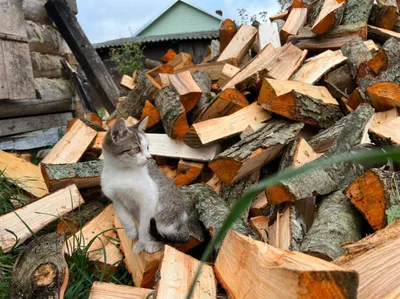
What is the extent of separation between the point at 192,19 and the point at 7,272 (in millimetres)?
24370

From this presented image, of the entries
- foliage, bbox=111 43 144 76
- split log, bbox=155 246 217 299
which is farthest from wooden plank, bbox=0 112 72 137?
foliage, bbox=111 43 144 76

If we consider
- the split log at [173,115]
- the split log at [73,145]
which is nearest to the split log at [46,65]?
the split log at [73,145]

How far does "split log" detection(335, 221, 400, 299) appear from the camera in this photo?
1.21 m

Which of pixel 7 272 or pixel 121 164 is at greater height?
pixel 121 164

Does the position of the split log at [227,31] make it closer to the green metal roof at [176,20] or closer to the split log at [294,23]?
the split log at [294,23]

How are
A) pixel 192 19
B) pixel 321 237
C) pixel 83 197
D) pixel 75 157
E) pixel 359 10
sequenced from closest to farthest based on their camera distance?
pixel 321 237
pixel 83 197
pixel 75 157
pixel 359 10
pixel 192 19

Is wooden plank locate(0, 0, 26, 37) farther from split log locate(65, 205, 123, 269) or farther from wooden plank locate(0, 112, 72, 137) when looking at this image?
split log locate(65, 205, 123, 269)

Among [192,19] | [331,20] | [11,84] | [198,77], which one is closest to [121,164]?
[198,77]

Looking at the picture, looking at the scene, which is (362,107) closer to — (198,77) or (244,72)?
(244,72)

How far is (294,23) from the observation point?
13.0ft

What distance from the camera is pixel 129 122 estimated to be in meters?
3.37

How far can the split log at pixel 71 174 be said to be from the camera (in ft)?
8.56

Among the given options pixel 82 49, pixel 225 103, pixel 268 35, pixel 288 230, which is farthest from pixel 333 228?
pixel 82 49

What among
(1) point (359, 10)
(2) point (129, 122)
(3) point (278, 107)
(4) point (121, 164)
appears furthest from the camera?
(1) point (359, 10)
